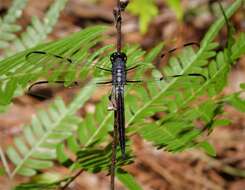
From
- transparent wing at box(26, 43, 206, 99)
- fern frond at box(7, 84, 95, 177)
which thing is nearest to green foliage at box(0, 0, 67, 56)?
fern frond at box(7, 84, 95, 177)

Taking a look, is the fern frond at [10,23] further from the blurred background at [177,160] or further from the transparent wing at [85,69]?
the blurred background at [177,160]

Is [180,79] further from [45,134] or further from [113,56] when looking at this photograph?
[45,134]

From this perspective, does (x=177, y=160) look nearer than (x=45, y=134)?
No

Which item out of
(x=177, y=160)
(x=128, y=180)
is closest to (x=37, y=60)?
(x=128, y=180)

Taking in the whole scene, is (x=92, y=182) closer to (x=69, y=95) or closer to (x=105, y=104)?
(x=69, y=95)

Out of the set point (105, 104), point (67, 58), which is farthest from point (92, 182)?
point (67, 58)
